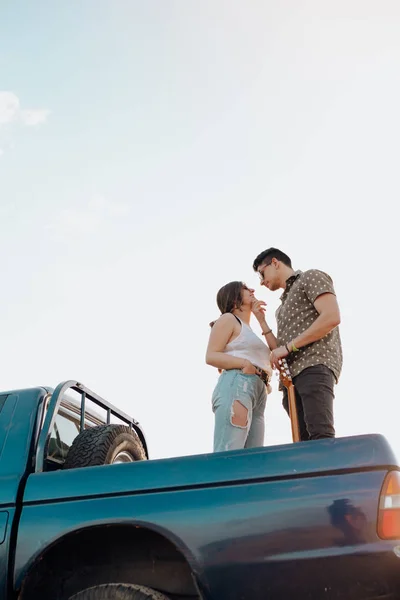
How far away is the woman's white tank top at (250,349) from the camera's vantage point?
3.88 metres

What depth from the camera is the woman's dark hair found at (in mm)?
4184

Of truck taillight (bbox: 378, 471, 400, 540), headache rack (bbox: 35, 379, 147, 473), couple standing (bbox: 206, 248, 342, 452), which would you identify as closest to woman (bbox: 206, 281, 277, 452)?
couple standing (bbox: 206, 248, 342, 452)

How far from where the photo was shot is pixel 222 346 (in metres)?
3.91

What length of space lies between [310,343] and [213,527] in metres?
1.64

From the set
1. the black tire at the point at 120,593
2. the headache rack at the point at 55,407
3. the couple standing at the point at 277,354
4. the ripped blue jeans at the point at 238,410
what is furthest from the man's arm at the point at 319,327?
the black tire at the point at 120,593

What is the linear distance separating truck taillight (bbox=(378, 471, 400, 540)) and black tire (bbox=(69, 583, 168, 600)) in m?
0.95

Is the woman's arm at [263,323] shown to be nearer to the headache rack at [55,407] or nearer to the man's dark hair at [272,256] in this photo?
the man's dark hair at [272,256]

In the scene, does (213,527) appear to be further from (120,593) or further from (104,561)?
(104,561)

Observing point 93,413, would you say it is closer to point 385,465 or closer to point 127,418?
point 127,418

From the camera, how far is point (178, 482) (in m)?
2.50

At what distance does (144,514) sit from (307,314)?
191 cm

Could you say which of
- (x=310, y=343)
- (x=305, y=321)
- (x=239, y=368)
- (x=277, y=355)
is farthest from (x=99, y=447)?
(x=305, y=321)

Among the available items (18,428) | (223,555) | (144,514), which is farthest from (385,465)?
(18,428)

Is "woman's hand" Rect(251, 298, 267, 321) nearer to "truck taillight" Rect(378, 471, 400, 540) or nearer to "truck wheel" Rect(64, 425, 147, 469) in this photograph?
"truck wheel" Rect(64, 425, 147, 469)
